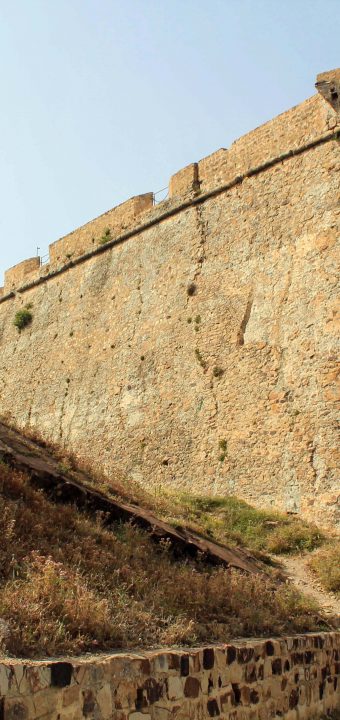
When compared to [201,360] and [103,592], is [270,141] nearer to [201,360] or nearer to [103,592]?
[201,360]

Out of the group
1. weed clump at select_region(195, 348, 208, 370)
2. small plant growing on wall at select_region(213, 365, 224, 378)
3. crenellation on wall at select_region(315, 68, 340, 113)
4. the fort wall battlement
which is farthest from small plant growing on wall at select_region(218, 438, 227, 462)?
crenellation on wall at select_region(315, 68, 340, 113)

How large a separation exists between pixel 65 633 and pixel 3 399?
672 inches

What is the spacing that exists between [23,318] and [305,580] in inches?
543

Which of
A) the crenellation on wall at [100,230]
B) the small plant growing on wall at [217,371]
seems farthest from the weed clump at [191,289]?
the crenellation on wall at [100,230]

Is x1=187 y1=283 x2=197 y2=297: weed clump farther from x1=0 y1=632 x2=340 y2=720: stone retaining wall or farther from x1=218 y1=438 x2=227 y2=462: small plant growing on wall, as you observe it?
x1=0 y1=632 x2=340 y2=720: stone retaining wall

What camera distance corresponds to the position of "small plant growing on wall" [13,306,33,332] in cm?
2070

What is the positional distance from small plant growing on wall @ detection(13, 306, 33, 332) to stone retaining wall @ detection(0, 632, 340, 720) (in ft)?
51.9

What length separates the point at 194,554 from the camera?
6.93 meters

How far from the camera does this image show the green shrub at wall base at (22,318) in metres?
20.7

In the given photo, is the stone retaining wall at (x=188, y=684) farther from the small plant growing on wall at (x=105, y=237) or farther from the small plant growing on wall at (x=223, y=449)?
the small plant growing on wall at (x=105, y=237)

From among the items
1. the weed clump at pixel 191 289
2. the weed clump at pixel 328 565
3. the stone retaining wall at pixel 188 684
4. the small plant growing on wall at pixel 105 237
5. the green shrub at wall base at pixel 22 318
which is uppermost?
the small plant growing on wall at pixel 105 237

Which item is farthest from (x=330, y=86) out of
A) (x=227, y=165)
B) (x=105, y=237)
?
(x=105, y=237)

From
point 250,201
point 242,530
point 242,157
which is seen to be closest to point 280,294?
point 250,201

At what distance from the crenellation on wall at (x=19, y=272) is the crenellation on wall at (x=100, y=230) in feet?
3.62
